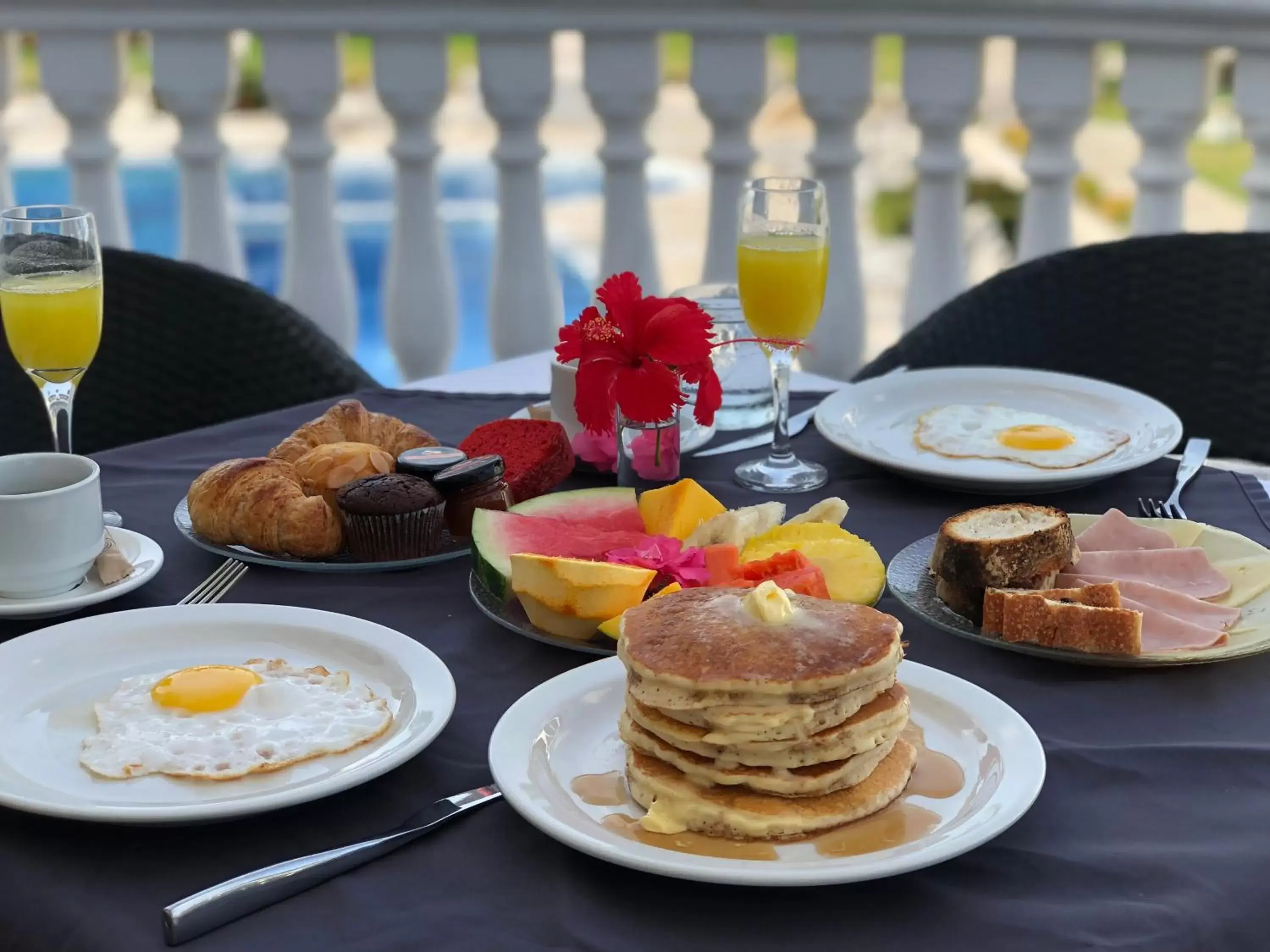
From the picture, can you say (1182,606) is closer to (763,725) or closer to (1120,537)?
(1120,537)

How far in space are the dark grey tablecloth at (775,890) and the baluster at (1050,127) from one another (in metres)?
→ 1.92

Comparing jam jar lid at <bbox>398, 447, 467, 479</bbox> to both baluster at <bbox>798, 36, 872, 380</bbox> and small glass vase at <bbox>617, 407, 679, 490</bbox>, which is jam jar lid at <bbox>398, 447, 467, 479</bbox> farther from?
baluster at <bbox>798, 36, 872, 380</bbox>

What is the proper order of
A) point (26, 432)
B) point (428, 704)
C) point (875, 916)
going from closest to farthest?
point (875, 916) < point (428, 704) < point (26, 432)

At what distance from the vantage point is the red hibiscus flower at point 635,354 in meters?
1.49

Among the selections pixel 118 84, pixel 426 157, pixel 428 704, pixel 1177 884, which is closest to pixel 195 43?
pixel 118 84

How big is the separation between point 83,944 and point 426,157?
8.06ft

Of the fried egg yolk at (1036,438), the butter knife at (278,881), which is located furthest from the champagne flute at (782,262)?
the butter knife at (278,881)

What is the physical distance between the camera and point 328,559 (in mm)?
1482

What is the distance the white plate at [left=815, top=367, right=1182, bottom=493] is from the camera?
1659 millimetres

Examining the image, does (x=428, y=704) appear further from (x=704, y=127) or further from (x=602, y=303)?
(x=704, y=127)

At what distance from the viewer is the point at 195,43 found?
3006mm

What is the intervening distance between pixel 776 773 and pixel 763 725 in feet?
0.13

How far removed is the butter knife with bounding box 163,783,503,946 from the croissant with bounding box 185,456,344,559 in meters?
0.52

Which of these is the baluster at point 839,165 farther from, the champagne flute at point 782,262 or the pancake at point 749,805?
the pancake at point 749,805
